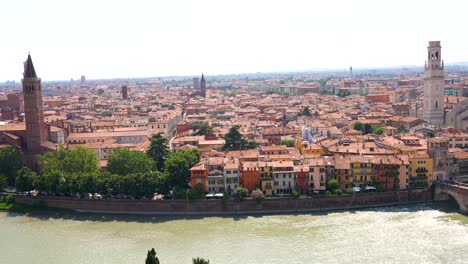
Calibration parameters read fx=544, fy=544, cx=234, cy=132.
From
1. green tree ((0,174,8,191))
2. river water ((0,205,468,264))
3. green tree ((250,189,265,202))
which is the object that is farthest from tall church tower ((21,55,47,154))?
green tree ((250,189,265,202))

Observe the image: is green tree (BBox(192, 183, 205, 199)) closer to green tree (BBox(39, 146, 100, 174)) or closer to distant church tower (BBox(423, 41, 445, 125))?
green tree (BBox(39, 146, 100, 174))

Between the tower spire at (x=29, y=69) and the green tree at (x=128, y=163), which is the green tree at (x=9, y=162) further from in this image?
the green tree at (x=128, y=163)

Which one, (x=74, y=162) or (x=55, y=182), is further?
(x=74, y=162)

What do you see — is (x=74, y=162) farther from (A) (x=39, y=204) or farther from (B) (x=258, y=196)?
(B) (x=258, y=196)

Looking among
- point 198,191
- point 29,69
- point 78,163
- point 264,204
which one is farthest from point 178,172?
point 29,69

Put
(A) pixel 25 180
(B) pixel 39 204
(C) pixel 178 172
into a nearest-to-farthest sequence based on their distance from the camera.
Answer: (C) pixel 178 172 < (B) pixel 39 204 < (A) pixel 25 180

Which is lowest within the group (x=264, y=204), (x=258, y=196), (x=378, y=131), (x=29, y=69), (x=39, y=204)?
(x=39, y=204)

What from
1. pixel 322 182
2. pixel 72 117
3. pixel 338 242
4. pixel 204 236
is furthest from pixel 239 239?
pixel 72 117
